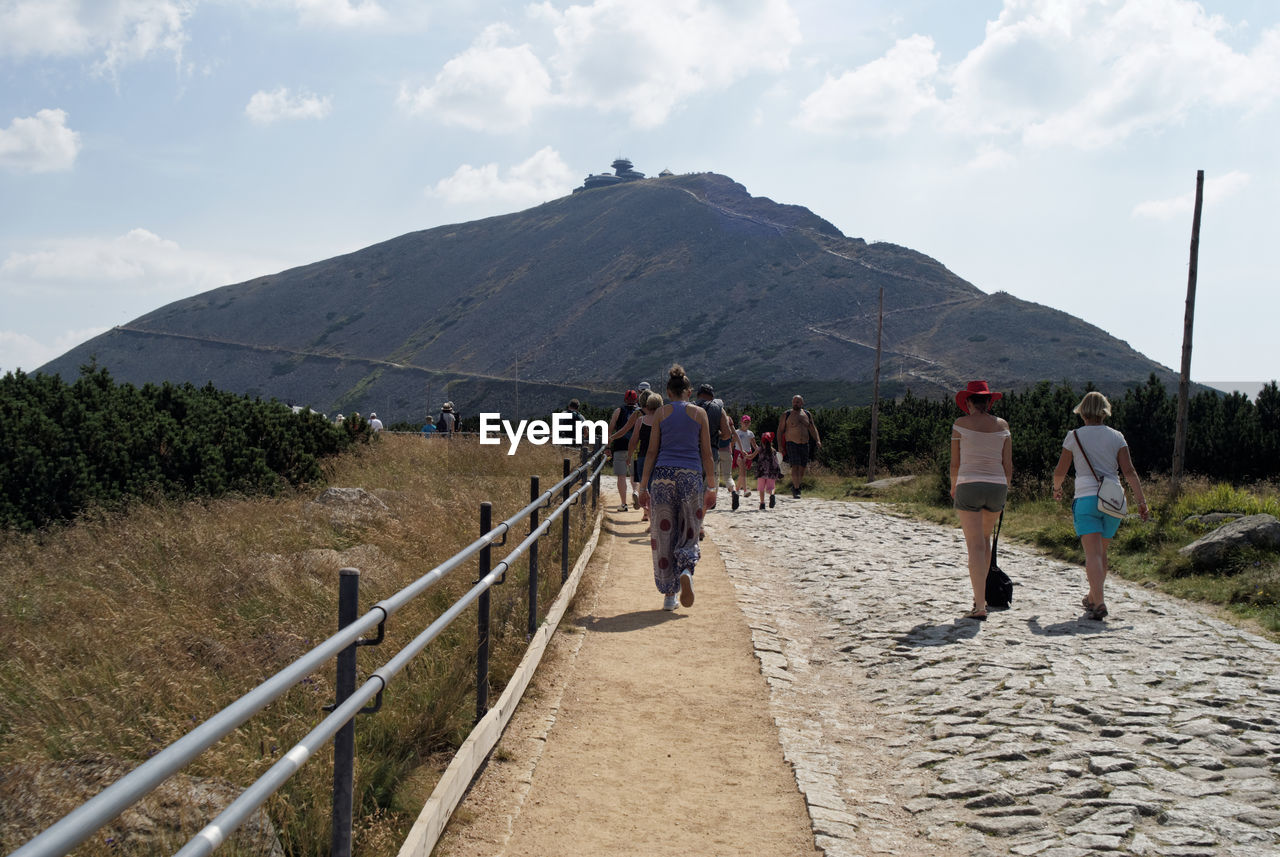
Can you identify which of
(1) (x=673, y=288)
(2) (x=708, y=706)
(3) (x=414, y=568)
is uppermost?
(1) (x=673, y=288)

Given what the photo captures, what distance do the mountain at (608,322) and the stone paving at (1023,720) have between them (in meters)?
70.5

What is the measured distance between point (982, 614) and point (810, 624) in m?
1.40

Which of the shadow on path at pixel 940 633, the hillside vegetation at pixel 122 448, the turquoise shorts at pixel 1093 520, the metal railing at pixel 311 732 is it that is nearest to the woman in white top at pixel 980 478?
the shadow on path at pixel 940 633

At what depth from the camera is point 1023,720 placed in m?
5.49

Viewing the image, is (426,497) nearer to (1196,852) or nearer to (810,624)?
(810,624)

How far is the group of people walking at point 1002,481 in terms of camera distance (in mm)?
A: 7973

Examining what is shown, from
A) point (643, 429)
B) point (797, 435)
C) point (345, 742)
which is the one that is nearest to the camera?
point (345, 742)

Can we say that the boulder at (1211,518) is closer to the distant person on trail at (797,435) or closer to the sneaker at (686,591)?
the sneaker at (686,591)

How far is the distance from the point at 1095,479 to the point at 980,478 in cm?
100

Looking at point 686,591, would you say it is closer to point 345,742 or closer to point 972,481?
point 972,481

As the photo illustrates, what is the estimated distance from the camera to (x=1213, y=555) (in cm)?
988

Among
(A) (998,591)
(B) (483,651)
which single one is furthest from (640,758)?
(A) (998,591)

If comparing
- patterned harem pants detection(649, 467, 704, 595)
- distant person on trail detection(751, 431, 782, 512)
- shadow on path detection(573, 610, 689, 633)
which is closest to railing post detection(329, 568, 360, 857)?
shadow on path detection(573, 610, 689, 633)

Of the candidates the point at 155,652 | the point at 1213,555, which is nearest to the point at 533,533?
the point at 155,652
